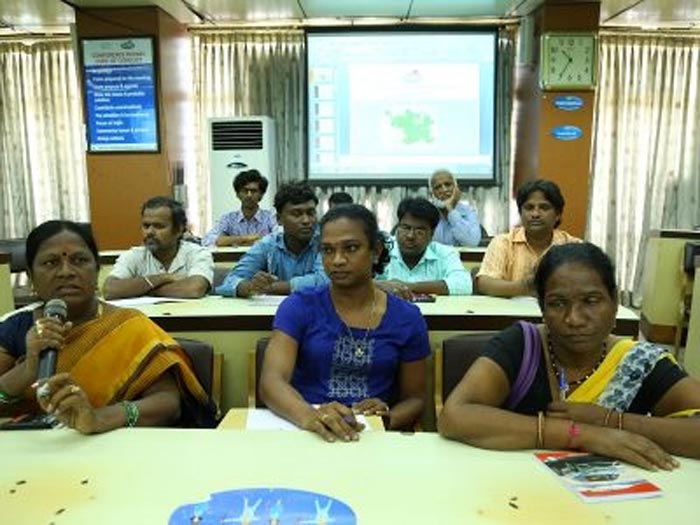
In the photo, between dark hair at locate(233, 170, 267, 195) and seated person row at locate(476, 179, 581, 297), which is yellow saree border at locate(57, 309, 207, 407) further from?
dark hair at locate(233, 170, 267, 195)

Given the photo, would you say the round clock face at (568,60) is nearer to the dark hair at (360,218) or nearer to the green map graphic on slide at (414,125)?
the green map graphic on slide at (414,125)

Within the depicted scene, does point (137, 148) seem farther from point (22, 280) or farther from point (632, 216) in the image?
point (632, 216)

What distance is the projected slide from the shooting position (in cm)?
651

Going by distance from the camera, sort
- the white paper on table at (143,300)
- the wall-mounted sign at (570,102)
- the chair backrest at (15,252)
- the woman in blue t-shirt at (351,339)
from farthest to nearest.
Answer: the wall-mounted sign at (570,102)
the chair backrest at (15,252)
the white paper on table at (143,300)
the woman in blue t-shirt at (351,339)

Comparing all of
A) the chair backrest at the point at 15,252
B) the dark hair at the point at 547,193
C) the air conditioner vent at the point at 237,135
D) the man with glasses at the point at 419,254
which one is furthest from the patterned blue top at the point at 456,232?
the chair backrest at the point at 15,252

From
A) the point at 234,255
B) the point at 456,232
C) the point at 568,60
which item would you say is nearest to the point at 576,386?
the point at 234,255

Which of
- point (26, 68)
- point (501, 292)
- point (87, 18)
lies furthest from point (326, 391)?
point (26, 68)

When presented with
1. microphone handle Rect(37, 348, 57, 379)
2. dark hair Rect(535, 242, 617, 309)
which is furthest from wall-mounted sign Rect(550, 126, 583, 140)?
microphone handle Rect(37, 348, 57, 379)

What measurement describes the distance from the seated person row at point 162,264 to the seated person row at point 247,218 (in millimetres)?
1893

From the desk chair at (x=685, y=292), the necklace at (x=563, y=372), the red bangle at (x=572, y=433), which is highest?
the necklace at (x=563, y=372)

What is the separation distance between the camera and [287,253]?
3381mm

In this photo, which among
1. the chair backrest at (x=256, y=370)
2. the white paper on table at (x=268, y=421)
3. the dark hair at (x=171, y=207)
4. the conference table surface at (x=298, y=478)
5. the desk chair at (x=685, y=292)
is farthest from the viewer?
the desk chair at (x=685, y=292)

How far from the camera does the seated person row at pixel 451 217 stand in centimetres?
501

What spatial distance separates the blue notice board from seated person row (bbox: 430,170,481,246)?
107 inches
